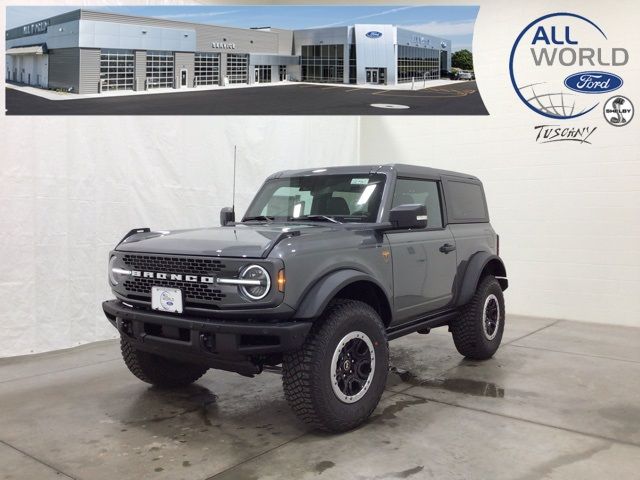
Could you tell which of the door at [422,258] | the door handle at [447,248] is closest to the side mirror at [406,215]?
the door at [422,258]

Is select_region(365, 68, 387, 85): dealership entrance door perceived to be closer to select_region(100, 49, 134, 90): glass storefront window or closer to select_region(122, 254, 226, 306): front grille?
select_region(100, 49, 134, 90): glass storefront window

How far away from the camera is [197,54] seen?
6250 mm

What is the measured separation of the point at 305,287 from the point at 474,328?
7.84ft

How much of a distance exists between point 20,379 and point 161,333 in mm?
2277

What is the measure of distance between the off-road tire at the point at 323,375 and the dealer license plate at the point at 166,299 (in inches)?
28.9

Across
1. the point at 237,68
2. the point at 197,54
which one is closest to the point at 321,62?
the point at 237,68

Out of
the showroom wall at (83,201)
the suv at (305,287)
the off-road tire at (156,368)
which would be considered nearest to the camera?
the suv at (305,287)

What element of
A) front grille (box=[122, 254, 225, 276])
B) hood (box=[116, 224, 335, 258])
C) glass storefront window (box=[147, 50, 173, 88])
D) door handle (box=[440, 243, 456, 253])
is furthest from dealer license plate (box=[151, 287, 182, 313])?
glass storefront window (box=[147, 50, 173, 88])

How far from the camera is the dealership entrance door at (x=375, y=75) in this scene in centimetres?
664

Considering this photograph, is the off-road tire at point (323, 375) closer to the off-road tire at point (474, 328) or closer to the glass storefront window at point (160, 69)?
the off-road tire at point (474, 328)

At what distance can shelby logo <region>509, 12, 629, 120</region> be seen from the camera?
727 centimetres

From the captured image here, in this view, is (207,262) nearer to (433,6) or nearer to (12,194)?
(12,194)

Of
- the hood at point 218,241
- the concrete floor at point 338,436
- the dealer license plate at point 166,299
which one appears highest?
the hood at point 218,241

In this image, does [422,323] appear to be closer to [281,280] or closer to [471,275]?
[471,275]
